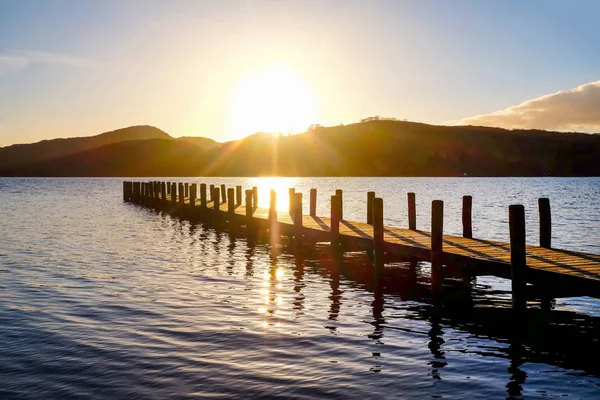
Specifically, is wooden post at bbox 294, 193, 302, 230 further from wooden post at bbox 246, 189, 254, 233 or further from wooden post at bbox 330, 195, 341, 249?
wooden post at bbox 246, 189, 254, 233

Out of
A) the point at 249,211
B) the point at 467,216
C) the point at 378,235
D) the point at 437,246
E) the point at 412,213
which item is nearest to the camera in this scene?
the point at 437,246

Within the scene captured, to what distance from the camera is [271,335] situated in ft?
38.9

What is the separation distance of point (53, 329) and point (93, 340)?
4.56ft

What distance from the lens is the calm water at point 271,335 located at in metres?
9.12

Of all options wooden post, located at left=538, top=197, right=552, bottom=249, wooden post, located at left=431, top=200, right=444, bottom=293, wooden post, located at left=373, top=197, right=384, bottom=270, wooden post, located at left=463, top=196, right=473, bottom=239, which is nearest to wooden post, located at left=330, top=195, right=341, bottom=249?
wooden post, located at left=373, top=197, right=384, bottom=270

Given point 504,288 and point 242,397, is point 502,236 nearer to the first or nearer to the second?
point 504,288

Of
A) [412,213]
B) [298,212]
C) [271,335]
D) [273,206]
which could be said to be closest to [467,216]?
[412,213]

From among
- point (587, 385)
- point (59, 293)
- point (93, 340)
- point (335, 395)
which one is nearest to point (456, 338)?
point (587, 385)

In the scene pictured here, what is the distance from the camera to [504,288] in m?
17.5

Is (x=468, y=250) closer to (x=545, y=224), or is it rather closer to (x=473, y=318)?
(x=473, y=318)

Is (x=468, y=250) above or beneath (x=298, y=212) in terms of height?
beneath

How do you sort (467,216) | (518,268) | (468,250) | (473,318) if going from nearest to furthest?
(518,268), (473,318), (468,250), (467,216)

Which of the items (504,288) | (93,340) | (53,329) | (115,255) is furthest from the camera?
(115,255)

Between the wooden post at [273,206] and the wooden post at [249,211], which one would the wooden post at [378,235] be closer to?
the wooden post at [273,206]
